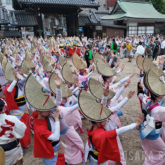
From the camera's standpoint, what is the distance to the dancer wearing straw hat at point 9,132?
85.8 inches

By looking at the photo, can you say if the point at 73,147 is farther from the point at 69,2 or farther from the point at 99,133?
the point at 69,2

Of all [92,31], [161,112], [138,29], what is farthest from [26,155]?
[138,29]

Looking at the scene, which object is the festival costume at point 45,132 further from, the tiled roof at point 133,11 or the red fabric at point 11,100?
the tiled roof at point 133,11

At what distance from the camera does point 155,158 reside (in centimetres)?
254

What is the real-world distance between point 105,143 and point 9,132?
1.28 meters

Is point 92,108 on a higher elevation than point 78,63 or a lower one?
Answer: higher

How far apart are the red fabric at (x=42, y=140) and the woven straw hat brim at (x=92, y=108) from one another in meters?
0.51

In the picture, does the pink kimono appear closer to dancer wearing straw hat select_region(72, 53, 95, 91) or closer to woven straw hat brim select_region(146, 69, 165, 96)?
woven straw hat brim select_region(146, 69, 165, 96)

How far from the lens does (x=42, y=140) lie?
204 cm

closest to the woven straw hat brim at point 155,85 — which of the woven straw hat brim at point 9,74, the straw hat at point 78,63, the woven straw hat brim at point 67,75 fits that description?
the woven straw hat brim at point 67,75

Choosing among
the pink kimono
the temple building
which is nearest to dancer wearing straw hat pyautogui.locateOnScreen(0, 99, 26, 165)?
the pink kimono

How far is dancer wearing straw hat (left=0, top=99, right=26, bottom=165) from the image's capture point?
2.18 metres

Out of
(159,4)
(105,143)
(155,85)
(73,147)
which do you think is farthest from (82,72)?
(159,4)

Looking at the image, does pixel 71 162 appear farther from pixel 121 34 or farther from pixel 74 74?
pixel 121 34
